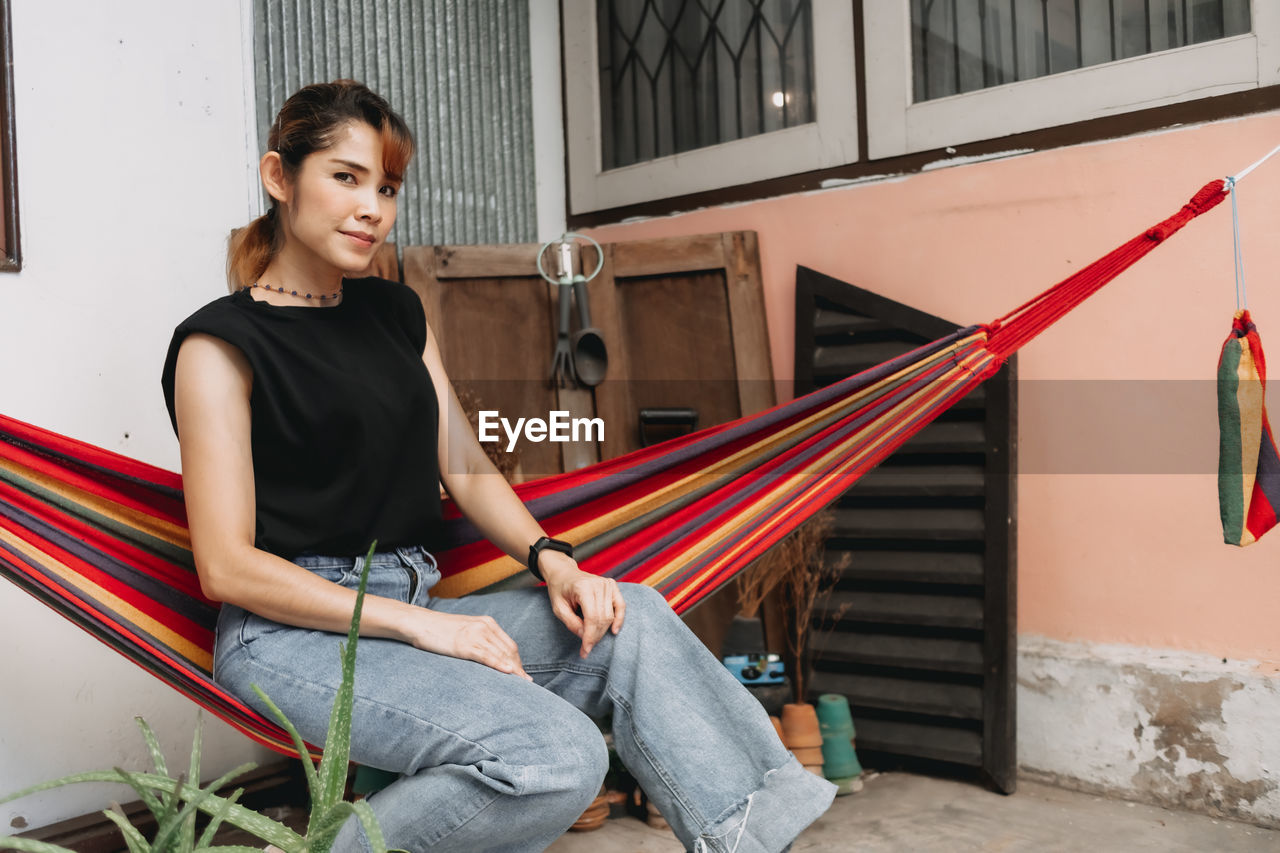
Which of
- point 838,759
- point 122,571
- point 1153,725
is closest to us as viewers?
point 122,571

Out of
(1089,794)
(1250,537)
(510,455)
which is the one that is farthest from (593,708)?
(1089,794)

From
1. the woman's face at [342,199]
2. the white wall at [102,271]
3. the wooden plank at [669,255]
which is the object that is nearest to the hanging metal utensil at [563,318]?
the wooden plank at [669,255]

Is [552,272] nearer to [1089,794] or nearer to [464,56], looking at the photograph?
[464,56]

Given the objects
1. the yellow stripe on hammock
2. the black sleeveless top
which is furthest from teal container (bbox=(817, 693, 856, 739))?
the yellow stripe on hammock

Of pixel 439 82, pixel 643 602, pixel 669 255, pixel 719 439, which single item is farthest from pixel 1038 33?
pixel 643 602

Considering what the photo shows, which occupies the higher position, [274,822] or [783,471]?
[783,471]

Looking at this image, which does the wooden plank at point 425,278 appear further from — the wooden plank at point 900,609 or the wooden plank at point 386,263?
the wooden plank at point 900,609

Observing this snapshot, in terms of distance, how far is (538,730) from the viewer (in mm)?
1174

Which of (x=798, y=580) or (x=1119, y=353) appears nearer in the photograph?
(x=1119, y=353)

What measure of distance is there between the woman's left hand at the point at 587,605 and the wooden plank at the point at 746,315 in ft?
4.58

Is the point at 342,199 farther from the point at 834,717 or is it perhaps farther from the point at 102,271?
the point at 834,717

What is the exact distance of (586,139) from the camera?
129 inches

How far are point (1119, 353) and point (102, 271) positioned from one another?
2.22 meters

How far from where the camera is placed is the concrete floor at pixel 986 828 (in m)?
2.05
